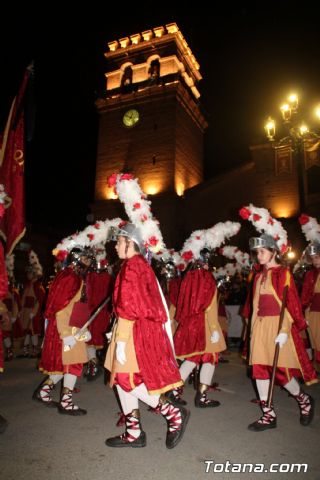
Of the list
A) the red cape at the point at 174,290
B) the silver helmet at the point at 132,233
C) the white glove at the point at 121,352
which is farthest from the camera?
the red cape at the point at 174,290

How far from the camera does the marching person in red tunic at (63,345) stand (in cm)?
482

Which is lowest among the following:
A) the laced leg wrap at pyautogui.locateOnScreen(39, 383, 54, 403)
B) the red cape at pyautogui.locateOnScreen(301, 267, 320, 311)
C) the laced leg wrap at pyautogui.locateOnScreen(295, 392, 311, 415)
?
the laced leg wrap at pyautogui.locateOnScreen(39, 383, 54, 403)

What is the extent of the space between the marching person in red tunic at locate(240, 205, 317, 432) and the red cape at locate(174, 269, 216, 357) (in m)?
1.00

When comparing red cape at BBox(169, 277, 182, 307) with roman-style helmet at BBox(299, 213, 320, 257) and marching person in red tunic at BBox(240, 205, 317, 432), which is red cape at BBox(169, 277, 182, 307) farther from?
marching person in red tunic at BBox(240, 205, 317, 432)

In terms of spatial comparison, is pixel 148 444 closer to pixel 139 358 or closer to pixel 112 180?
pixel 139 358

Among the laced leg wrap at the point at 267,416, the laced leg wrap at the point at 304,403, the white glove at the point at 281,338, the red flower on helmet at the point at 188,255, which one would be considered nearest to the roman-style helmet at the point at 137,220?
the white glove at the point at 281,338

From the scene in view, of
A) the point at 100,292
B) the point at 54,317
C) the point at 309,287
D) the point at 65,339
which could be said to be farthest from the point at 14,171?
the point at 309,287

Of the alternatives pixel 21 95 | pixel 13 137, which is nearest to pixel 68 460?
pixel 13 137

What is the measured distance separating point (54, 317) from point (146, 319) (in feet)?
5.88

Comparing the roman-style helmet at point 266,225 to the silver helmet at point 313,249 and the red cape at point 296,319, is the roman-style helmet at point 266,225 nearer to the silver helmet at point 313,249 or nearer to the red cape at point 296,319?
the red cape at point 296,319

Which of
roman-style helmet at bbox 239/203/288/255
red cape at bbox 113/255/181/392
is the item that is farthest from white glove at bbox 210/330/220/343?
red cape at bbox 113/255/181/392

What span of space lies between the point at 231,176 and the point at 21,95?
20931mm

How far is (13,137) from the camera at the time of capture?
6.86m

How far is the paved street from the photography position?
317 centimetres
